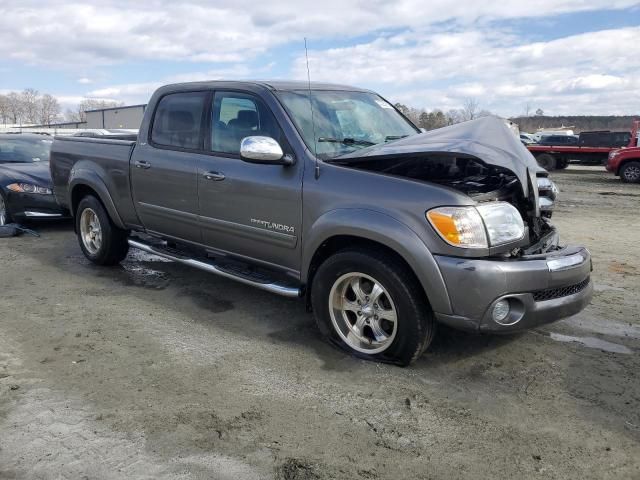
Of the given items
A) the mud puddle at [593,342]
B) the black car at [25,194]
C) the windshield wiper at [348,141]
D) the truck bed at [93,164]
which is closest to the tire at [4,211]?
the black car at [25,194]

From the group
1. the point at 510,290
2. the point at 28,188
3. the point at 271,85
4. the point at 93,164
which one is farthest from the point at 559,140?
the point at 510,290

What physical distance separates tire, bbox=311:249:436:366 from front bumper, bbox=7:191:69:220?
232 inches

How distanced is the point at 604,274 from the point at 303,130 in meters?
3.86

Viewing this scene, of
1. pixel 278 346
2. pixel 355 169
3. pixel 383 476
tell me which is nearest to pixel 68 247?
pixel 278 346

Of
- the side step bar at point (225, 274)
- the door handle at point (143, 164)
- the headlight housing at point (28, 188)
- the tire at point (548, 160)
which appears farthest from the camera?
the tire at point (548, 160)

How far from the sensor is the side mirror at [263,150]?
3.92 metres

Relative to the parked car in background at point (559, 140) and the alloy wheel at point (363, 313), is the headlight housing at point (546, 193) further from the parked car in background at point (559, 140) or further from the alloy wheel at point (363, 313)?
the parked car in background at point (559, 140)

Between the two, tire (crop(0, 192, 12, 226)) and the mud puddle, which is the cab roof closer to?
the mud puddle

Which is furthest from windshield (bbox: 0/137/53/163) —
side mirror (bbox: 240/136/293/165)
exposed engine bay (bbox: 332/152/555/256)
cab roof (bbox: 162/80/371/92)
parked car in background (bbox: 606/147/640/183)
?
parked car in background (bbox: 606/147/640/183)

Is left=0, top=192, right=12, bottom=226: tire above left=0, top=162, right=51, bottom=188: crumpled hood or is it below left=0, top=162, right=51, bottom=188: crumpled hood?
below

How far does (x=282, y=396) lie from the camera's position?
131 inches

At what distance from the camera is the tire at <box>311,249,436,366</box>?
3463 millimetres

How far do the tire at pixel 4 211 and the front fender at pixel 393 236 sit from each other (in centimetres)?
643

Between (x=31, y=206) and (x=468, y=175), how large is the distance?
6918mm
